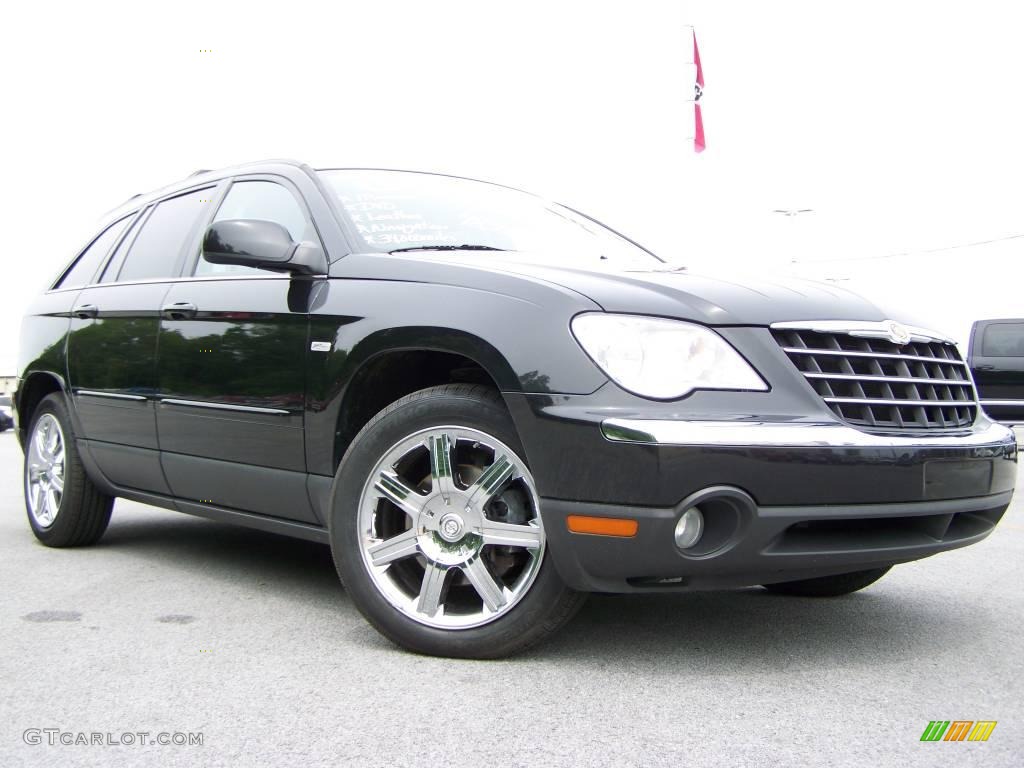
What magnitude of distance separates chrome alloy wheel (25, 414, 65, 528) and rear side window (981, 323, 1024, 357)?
14328 millimetres

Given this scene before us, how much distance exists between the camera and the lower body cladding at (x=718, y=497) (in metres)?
2.91

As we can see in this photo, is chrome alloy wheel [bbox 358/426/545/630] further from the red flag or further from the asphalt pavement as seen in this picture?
the red flag

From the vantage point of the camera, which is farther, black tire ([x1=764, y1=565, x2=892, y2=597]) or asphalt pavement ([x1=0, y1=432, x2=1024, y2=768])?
black tire ([x1=764, y1=565, x2=892, y2=597])

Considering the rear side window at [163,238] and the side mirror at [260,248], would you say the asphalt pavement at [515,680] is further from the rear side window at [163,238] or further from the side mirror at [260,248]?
the rear side window at [163,238]

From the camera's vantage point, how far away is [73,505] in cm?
532

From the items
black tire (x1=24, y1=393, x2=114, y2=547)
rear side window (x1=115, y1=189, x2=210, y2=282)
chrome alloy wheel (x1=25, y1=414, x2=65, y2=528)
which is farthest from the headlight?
chrome alloy wheel (x1=25, y1=414, x2=65, y2=528)

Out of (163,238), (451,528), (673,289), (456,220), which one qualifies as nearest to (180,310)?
(163,238)

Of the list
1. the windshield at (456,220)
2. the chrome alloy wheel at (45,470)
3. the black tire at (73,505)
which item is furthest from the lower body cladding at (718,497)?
the chrome alloy wheel at (45,470)

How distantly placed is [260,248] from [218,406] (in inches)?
27.0

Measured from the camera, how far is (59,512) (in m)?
5.38

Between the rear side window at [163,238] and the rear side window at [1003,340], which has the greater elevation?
the rear side window at [163,238]

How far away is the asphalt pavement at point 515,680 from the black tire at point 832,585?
0.05 m

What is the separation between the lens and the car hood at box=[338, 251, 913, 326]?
3111mm

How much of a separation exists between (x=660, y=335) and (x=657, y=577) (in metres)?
0.65
